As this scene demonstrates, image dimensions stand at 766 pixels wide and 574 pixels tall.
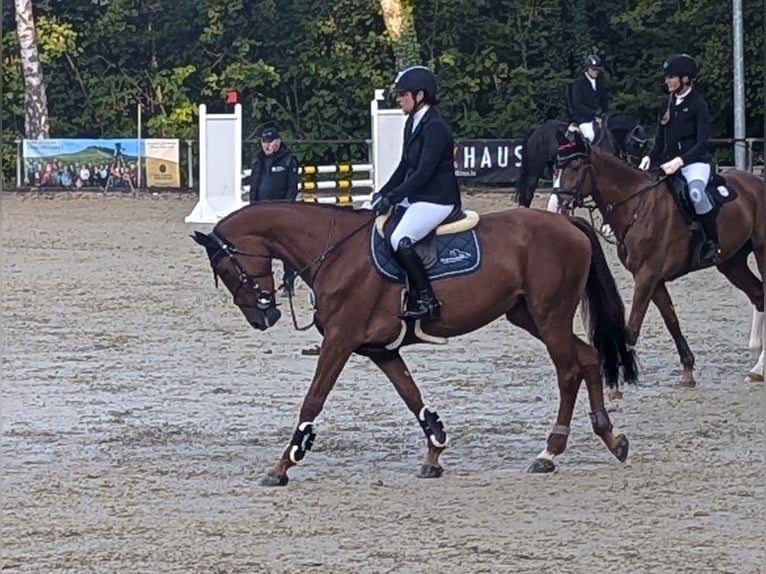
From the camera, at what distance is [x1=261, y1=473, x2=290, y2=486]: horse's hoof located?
780 cm

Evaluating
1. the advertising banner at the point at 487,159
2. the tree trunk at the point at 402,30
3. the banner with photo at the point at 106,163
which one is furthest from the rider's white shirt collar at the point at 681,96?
the tree trunk at the point at 402,30

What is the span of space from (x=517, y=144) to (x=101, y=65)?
1234 cm

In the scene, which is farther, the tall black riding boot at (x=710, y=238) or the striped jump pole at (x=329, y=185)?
the striped jump pole at (x=329, y=185)

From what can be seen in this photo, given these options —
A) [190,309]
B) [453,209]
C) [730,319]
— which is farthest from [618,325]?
[190,309]

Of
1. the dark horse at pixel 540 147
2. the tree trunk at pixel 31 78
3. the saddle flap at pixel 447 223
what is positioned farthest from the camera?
the tree trunk at pixel 31 78

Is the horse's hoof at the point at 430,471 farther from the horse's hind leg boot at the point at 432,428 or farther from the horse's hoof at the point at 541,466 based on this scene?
the horse's hoof at the point at 541,466

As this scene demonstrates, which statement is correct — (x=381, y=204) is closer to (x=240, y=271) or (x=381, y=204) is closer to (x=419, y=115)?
(x=419, y=115)

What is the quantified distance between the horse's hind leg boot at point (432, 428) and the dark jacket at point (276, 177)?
7.61 metres

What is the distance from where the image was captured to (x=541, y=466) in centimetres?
812

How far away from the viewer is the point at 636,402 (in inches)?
405

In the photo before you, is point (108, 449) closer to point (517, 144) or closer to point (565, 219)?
point (565, 219)

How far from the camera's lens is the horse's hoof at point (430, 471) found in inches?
315

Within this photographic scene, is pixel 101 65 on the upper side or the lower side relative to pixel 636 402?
upper

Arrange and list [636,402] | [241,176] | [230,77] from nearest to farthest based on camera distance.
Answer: [636,402]
[241,176]
[230,77]
